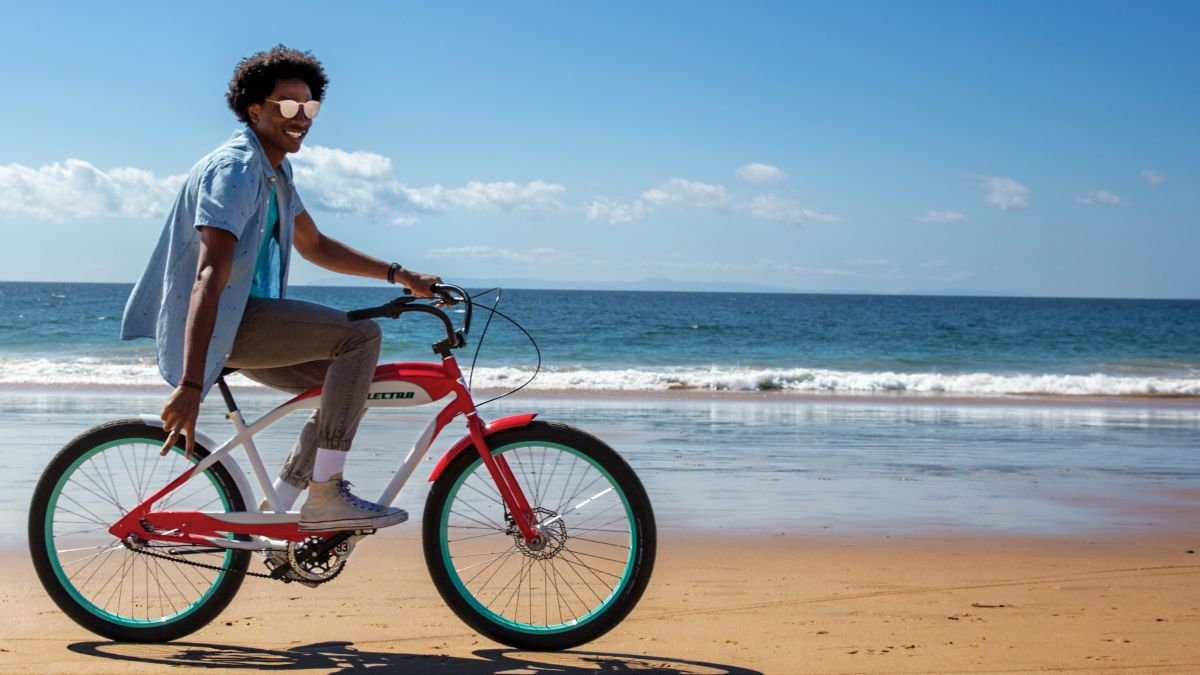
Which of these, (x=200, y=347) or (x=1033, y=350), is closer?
(x=200, y=347)

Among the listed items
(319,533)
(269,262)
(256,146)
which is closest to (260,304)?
(269,262)

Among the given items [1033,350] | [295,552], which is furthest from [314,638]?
[1033,350]

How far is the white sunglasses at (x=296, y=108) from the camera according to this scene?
3268 mm

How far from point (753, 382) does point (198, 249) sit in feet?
52.9

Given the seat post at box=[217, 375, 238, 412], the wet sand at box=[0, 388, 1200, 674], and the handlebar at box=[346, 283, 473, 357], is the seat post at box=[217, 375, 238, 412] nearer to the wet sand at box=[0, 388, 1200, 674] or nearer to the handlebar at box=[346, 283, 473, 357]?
the handlebar at box=[346, 283, 473, 357]

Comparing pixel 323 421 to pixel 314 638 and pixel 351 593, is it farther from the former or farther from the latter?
pixel 351 593

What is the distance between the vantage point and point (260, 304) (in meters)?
3.25

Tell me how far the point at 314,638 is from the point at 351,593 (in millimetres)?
610

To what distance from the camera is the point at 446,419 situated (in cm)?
337

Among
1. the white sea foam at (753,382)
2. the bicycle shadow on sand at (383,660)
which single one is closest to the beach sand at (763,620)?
the bicycle shadow on sand at (383,660)

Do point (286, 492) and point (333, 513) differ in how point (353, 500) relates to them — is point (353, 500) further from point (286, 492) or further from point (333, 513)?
point (286, 492)

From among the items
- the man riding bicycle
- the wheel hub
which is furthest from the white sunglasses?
the wheel hub

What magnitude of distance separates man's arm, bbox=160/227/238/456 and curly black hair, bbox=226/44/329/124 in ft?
1.56

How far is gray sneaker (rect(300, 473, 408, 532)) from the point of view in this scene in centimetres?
323
